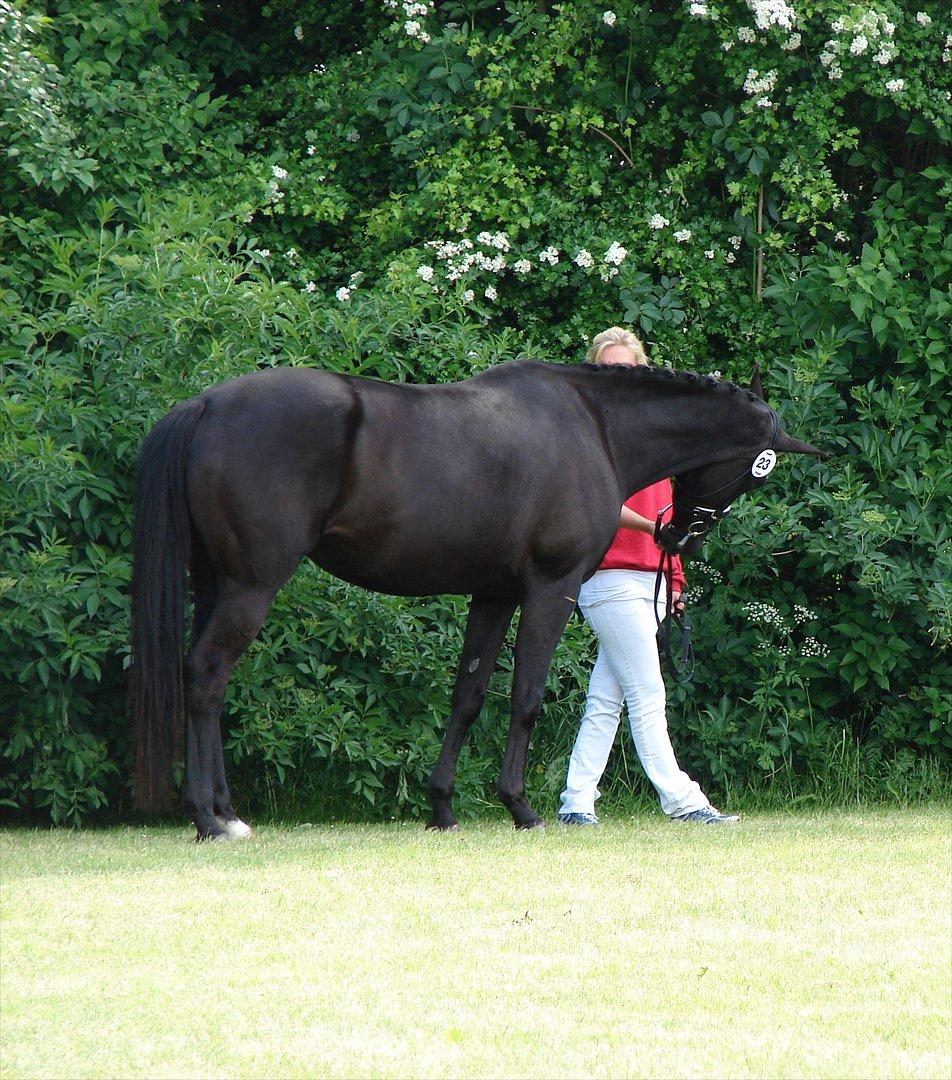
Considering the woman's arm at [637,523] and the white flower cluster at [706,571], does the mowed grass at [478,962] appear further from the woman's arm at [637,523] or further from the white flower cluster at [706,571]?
the white flower cluster at [706,571]

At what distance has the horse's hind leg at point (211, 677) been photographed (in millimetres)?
5812

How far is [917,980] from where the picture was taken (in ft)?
11.9

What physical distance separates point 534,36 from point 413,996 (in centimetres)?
703

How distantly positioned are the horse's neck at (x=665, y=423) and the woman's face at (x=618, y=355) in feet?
1.45

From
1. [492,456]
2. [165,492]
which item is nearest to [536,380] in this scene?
[492,456]

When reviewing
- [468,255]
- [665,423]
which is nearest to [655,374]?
[665,423]

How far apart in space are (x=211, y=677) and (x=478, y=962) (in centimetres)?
235

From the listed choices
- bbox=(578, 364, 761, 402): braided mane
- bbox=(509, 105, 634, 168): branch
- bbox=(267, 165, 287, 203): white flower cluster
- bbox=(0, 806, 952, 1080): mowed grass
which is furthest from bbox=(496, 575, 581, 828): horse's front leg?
bbox=(267, 165, 287, 203): white flower cluster

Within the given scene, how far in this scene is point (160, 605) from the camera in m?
5.73

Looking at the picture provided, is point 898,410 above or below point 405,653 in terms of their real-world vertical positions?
above

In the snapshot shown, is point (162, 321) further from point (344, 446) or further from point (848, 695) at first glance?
point (848, 695)

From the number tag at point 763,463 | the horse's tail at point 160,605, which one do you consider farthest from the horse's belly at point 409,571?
the number tag at point 763,463

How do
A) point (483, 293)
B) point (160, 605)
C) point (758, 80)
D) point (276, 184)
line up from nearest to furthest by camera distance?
point (160, 605) → point (758, 80) → point (483, 293) → point (276, 184)

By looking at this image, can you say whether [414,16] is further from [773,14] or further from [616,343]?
[616,343]
